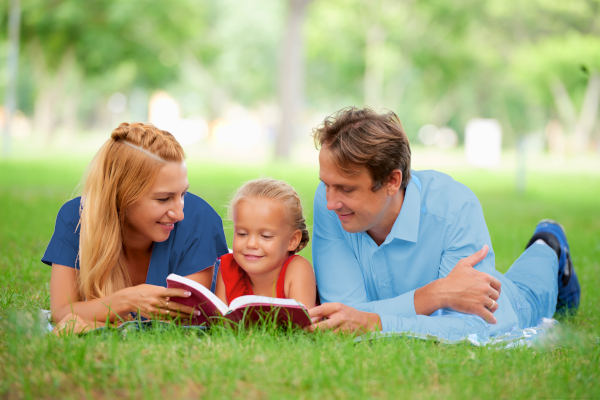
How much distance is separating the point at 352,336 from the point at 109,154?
5.39ft

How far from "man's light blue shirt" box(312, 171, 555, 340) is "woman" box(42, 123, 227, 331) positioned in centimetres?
73

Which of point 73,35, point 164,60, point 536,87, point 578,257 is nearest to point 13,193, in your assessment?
point 578,257

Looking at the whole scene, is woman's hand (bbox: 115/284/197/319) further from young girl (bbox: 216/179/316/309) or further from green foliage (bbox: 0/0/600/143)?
green foliage (bbox: 0/0/600/143)

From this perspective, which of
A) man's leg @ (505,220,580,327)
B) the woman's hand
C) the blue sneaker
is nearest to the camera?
the woman's hand

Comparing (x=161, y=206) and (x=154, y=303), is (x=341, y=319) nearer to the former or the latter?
(x=154, y=303)

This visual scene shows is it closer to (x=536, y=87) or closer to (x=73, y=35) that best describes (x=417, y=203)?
(x=73, y=35)

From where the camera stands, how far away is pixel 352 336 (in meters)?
3.67

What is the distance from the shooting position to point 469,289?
3.85 metres

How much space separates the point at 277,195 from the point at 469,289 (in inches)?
46.6

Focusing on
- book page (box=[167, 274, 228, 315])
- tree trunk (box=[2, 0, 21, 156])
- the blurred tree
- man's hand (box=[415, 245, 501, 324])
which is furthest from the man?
the blurred tree

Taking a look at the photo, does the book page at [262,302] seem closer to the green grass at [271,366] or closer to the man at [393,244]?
the green grass at [271,366]

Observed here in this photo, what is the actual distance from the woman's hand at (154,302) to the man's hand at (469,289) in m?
1.33

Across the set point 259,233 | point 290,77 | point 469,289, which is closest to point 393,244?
point 469,289

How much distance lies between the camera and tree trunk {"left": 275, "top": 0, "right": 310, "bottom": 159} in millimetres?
26047
